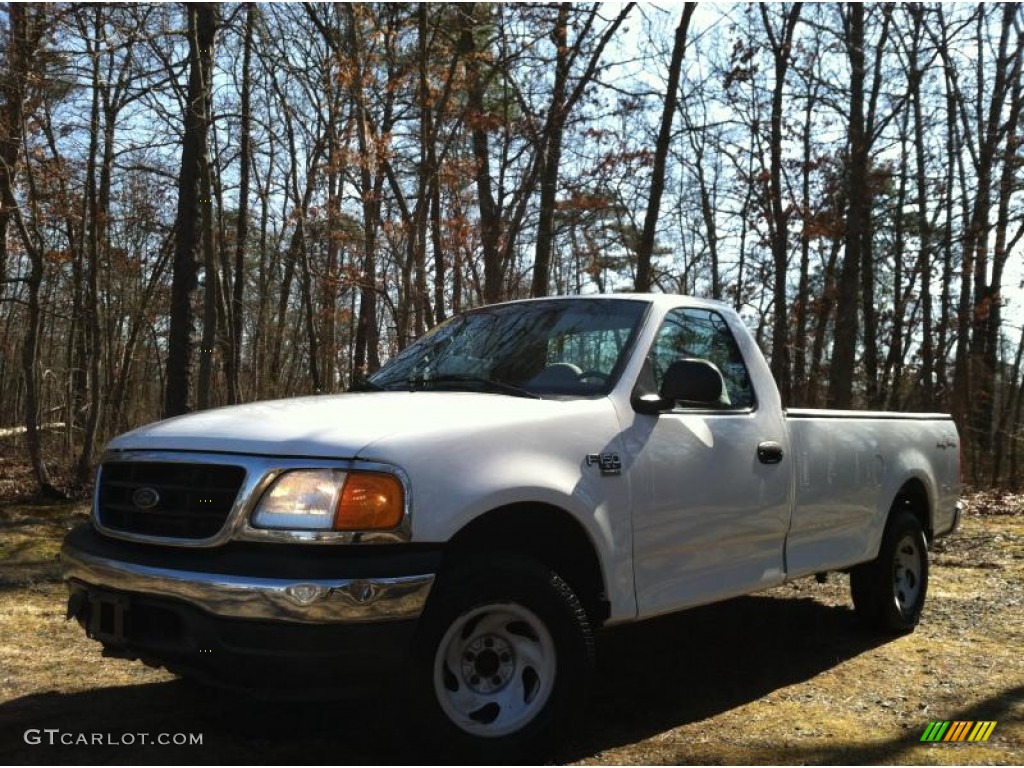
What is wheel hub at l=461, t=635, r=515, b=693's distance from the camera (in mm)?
3092

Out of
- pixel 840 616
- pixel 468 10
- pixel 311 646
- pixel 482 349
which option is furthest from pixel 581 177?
pixel 311 646

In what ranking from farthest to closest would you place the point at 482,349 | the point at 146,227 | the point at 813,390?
the point at 813,390 → the point at 146,227 → the point at 482,349

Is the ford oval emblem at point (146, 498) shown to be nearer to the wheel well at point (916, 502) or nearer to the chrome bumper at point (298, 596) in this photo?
the chrome bumper at point (298, 596)

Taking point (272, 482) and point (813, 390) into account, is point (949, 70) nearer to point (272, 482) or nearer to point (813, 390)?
point (813, 390)

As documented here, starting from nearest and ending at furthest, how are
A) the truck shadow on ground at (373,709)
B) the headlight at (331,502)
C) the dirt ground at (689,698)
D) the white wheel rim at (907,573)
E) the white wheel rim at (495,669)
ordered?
1. the headlight at (331,502)
2. the white wheel rim at (495,669)
3. the truck shadow on ground at (373,709)
4. the dirt ground at (689,698)
5. the white wheel rim at (907,573)

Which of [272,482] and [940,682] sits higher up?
[272,482]

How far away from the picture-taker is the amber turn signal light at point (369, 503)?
110 inches

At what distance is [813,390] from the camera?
2262 cm

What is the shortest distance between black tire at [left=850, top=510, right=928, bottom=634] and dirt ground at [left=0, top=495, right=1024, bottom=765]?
6.1 inches

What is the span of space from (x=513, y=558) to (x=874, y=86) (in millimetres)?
21775

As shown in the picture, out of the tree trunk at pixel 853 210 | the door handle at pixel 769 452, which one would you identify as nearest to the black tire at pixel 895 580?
the door handle at pixel 769 452

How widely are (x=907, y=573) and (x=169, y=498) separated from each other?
478 cm

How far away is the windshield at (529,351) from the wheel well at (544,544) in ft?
1.95

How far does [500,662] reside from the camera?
3166 mm
